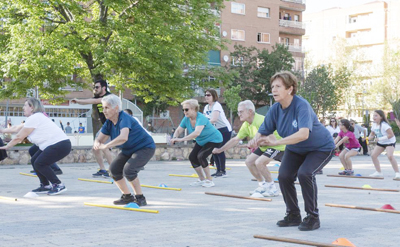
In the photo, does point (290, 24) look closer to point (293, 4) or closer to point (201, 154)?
point (293, 4)

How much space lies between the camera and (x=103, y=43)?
73.8 feet

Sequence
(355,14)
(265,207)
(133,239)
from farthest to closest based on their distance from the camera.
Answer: (355,14) → (265,207) → (133,239)

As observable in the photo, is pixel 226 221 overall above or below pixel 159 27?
below

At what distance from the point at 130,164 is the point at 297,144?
8.53ft

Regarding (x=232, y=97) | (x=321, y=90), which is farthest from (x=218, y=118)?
(x=321, y=90)

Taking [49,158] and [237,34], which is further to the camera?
[237,34]

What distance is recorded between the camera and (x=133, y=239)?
18.6ft

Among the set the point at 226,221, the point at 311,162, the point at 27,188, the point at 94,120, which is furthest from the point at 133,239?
the point at 94,120

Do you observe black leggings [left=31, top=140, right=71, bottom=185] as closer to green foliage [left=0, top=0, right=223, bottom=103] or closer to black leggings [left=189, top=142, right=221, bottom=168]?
black leggings [left=189, top=142, right=221, bottom=168]

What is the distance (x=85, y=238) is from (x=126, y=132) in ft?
7.37

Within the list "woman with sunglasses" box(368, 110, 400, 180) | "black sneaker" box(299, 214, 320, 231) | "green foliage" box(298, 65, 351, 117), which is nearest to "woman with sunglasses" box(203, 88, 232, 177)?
"woman with sunglasses" box(368, 110, 400, 180)

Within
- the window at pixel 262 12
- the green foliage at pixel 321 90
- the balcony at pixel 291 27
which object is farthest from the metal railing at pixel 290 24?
the green foliage at pixel 321 90

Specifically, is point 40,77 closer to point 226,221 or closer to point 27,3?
point 27,3

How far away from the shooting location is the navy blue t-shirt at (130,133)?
7.89 m
